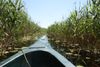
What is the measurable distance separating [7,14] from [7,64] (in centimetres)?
2331

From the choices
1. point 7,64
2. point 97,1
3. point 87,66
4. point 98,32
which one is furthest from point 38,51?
point 97,1

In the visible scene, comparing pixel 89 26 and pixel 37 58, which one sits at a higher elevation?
pixel 89 26

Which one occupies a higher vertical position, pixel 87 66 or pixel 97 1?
pixel 97 1

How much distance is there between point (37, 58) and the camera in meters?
3.86

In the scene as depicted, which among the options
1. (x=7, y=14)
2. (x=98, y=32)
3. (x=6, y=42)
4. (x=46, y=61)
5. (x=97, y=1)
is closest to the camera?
(x=46, y=61)

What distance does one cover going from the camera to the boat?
3206 millimetres

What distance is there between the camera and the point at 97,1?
20.2m

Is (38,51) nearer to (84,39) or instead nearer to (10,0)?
(84,39)

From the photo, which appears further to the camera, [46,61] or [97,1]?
[97,1]

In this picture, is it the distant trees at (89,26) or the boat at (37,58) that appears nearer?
the boat at (37,58)

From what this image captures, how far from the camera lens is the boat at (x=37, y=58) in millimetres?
3206

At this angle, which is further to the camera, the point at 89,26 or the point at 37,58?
the point at 89,26

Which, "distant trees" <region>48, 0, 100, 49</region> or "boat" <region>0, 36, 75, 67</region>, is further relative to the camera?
"distant trees" <region>48, 0, 100, 49</region>

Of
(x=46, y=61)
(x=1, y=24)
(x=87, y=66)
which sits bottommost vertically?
(x=87, y=66)
